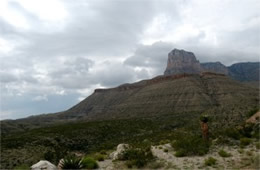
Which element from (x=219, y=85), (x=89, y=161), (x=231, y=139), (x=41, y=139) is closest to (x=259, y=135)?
(x=231, y=139)

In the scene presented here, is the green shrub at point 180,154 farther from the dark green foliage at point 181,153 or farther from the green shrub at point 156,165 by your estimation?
the green shrub at point 156,165

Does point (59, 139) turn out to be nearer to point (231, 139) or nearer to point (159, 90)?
point (231, 139)

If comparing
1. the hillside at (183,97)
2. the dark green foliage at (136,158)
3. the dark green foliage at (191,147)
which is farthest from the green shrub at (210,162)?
the hillside at (183,97)

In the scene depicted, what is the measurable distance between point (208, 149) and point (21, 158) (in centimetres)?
2307

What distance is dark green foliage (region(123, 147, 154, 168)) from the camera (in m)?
15.2

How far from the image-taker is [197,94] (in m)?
125

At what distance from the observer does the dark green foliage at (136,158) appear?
49.8ft

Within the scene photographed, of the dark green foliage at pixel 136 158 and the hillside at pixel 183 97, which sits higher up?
the hillside at pixel 183 97

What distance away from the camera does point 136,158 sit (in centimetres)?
1596

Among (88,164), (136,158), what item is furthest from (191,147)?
(88,164)

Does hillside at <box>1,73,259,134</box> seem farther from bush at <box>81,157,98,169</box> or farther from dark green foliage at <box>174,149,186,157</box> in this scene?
bush at <box>81,157,98,169</box>

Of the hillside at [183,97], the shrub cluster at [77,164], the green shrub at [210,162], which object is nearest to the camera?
the green shrub at [210,162]

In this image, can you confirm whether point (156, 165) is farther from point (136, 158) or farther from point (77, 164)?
point (77, 164)

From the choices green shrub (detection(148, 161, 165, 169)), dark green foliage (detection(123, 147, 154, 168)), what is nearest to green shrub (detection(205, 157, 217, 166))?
green shrub (detection(148, 161, 165, 169))
